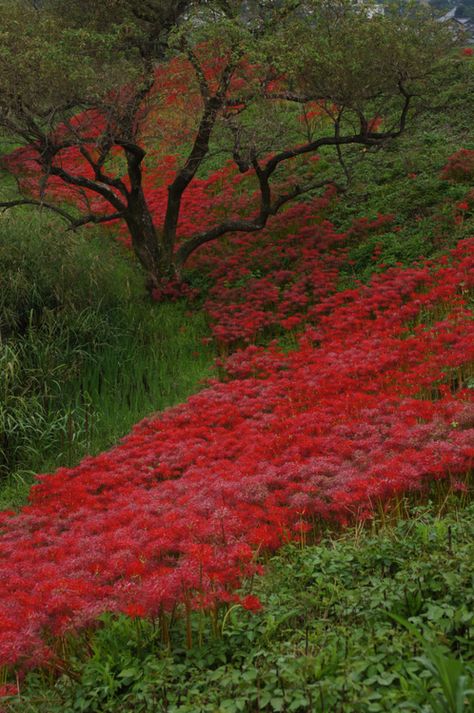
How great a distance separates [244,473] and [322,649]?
10.1 feet

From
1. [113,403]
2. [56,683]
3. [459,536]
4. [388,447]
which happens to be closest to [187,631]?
[56,683]

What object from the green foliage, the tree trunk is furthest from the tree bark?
the green foliage

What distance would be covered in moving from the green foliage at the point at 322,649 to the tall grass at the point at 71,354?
4086 mm

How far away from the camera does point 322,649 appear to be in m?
3.72

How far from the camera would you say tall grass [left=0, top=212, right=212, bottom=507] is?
8992 millimetres

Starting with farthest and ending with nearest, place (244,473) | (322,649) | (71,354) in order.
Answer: (71,354) < (244,473) < (322,649)

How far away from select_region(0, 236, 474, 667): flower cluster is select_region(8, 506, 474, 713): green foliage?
276 millimetres

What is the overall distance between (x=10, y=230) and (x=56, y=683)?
865cm

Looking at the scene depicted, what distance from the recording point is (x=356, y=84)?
459 inches

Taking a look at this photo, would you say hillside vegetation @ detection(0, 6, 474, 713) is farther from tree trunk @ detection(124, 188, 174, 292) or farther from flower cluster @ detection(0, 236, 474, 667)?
tree trunk @ detection(124, 188, 174, 292)

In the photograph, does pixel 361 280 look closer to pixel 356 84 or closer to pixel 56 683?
pixel 356 84

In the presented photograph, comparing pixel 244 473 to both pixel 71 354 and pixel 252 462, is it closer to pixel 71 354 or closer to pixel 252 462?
pixel 252 462

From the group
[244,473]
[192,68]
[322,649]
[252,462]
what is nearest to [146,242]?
[192,68]

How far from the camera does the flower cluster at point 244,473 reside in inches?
191
